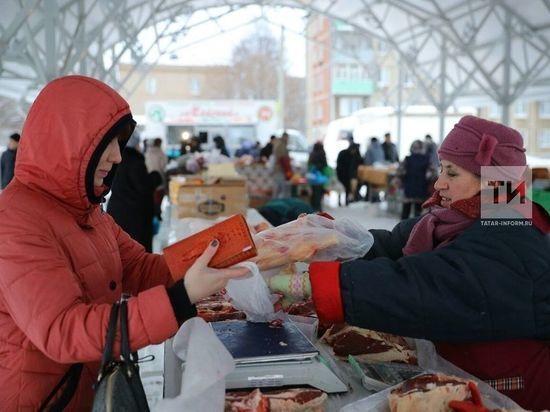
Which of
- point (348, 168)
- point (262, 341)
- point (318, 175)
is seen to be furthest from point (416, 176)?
point (262, 341)

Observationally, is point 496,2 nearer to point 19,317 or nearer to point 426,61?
point 426,61

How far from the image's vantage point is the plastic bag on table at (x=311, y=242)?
1.83 meters

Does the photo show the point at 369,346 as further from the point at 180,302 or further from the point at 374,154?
the point at 374,154

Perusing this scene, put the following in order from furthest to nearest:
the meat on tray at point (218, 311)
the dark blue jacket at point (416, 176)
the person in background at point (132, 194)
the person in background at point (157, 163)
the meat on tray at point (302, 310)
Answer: the dark blue jacket at point (416, 176) → the person in background at point (157, 163) → the person in background at point (132, 194) → the meat on tray at point (302, 310) → the meat on tray at point (218, 311)

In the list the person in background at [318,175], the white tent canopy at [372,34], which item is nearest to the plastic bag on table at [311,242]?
the white tent canopy at [372,34]

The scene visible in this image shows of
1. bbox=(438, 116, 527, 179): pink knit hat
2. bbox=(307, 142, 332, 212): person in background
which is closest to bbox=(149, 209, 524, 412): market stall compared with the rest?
bbox=(438, 116, 527, 179): pink knit hat

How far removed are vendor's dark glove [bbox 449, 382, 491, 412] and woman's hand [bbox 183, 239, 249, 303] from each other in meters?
0.55

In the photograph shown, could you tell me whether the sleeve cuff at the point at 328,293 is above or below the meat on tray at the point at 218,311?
above

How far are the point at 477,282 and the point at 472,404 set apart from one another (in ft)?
0.93

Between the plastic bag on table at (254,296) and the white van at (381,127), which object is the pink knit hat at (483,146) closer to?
the plastic bag on table at (254,296)

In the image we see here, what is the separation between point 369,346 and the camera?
1.83 meters

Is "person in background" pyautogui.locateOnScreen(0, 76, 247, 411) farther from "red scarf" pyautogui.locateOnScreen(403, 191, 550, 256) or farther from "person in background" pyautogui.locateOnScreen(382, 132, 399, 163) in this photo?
"person in background" pyautogui.locateOnScreen(382, 132, 399, 163)

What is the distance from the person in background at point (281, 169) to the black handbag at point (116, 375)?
9.47 metres

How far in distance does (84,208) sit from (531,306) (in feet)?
3.60
